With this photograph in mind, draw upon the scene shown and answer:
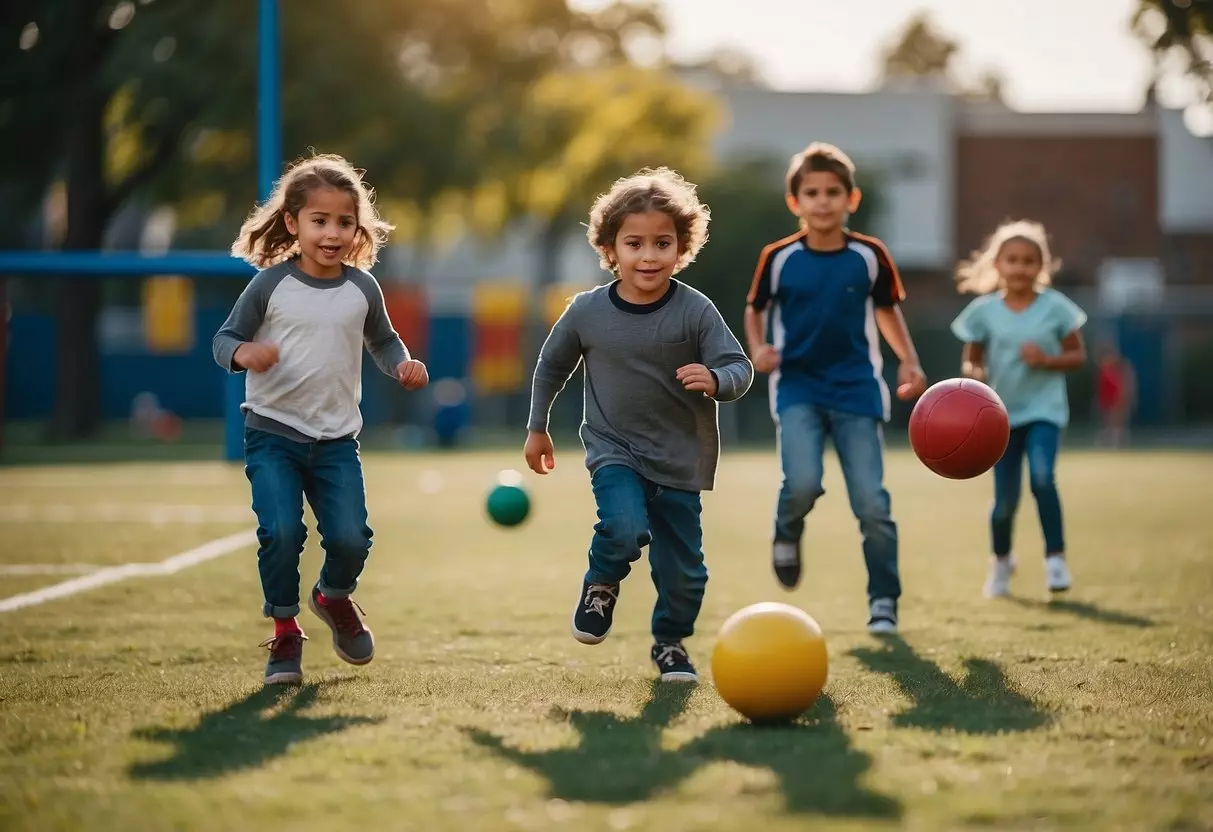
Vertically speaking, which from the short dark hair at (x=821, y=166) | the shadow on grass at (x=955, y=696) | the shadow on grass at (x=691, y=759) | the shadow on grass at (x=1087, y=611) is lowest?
the shadow on grass at (x=1087, y=611)

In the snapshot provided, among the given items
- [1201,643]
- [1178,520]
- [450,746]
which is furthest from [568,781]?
[1178,520]

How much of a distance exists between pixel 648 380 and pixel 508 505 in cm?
557

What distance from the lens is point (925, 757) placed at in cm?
409

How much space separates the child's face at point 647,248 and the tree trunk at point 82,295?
15.5 metres

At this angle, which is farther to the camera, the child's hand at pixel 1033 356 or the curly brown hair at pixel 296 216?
the child's hand at pixel 1033 356

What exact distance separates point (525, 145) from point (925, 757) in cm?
3004

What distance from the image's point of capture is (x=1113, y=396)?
28.8 meters

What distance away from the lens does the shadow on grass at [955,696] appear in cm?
454

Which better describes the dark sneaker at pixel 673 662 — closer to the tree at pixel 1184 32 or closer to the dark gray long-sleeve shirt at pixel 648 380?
the dark gray long-sleeve shirt at pixel 648 380

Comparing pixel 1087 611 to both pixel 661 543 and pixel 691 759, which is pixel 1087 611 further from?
pixel 691 759

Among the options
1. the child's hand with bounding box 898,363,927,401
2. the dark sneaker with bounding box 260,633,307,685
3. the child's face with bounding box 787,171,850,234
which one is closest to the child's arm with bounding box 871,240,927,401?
the child's hand with bounding box 898,363,927,401

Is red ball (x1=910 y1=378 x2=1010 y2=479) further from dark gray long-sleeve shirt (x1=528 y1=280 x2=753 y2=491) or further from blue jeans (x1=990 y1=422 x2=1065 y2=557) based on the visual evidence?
blue jeans (x1=990 y1=422 x2=1065 y2=557)

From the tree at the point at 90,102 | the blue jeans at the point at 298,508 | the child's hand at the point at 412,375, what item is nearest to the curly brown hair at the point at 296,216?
the child's hand at the point at 412,375

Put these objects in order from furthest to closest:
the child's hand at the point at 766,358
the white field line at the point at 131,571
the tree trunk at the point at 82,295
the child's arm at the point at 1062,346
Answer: the tree trunk at the point at 82,295 < the child's arm at the point at 1062,346 < the white field line at the point at 131,571 < the child's hand at the point at 766,358
